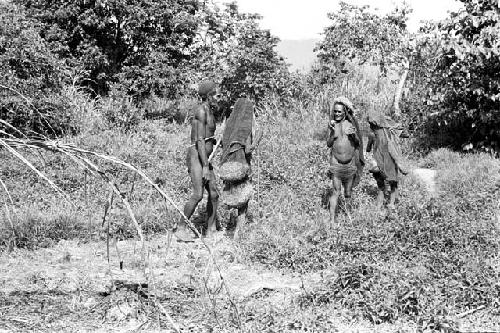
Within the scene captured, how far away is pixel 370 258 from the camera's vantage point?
6285mm

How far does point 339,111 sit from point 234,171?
4.76 ft

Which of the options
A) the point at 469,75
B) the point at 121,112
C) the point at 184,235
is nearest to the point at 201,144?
the point at 184,235

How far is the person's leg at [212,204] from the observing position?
727 cm

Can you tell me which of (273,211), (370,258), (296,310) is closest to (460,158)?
(273,211)

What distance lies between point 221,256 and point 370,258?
5.31 feet

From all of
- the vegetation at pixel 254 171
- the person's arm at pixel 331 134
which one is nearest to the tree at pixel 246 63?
the vegetation at pixel 254 171

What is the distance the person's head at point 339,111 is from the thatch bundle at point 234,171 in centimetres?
123

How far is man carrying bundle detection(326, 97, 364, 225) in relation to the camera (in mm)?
7375

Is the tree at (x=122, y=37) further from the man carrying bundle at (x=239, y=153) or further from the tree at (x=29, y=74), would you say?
the man carrying bundle at (x=239, y=153)

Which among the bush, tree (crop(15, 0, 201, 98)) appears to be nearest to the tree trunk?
tree (crop(15, 0, 201, 98))

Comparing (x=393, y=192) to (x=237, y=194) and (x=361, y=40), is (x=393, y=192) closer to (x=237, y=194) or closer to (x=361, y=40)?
(x=237, y=194)

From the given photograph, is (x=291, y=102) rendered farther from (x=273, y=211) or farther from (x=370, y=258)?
(x=370, y=258)

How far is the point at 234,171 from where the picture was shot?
7020mm

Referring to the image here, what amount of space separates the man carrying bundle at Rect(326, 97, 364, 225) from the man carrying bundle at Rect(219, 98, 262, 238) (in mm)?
963
